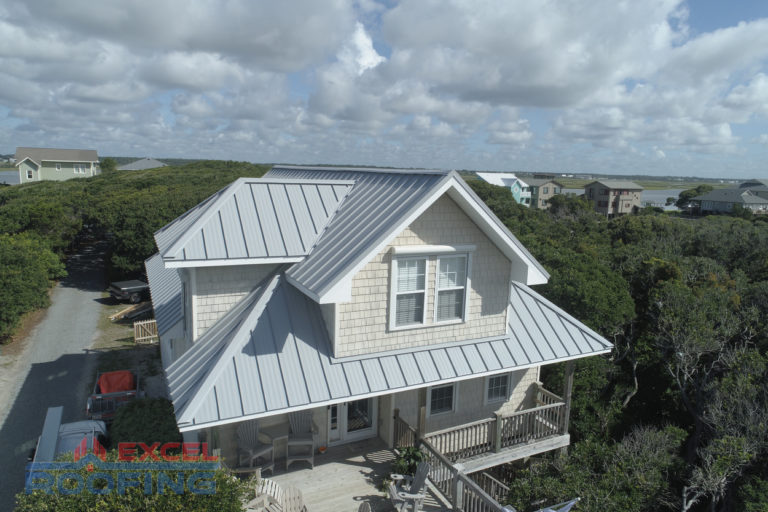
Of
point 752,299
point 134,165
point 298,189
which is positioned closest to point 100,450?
point 298,189

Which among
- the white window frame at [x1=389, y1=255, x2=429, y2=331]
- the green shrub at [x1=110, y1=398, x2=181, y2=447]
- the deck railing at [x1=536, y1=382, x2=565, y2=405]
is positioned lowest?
the green shrub at [x1=110, y1=398, x2=181, y2=447]

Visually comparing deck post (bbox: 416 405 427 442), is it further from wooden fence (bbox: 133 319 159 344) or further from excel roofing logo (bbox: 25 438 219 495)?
wooden fence (bbox: 133 319 159 344)

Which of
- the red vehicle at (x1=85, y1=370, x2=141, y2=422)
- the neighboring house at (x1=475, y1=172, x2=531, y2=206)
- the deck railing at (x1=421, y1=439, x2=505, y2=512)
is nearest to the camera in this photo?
the deck railing at (x1=421, y1=439, x2=505, y2=512)

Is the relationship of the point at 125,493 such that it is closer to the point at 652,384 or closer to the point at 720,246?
the point at 652,384

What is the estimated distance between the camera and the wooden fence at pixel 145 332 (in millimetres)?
25925

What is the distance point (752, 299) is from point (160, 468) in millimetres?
27154

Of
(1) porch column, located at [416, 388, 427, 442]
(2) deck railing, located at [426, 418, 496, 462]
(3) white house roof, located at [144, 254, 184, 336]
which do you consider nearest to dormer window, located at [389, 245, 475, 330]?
(1) porch column, located at [416, 388, 427, 442]

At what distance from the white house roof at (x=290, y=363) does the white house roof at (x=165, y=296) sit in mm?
3597

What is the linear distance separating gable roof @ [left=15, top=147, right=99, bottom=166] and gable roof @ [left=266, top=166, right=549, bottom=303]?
365 feet

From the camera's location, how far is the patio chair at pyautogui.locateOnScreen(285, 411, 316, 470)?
1138 cm

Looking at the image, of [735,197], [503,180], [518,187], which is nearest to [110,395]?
[518,187]

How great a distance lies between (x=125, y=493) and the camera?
7.82 m

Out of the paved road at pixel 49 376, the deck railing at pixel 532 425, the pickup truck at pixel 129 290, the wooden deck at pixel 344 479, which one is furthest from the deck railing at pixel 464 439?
the pickup truck at pixel 129 290

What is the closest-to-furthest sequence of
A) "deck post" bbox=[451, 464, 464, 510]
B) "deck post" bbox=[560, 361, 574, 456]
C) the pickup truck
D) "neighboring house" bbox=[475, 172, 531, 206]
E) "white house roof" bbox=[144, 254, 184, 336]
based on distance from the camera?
"deck post" bbox=[451, 464, 464, 510] → "deck post" bbox=[560, 361, 574, 456] → "white house roof" bbox=[144, 254, 184, 336] → the pickup truck → "neighboring house" bbox=[475, 172, 531, 206]
